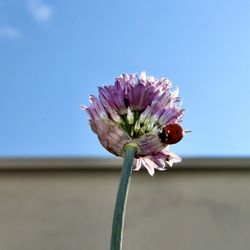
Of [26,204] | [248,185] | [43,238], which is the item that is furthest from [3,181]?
[248,185]

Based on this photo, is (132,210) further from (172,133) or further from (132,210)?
(172,133)

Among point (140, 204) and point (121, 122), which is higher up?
point (140, 204)

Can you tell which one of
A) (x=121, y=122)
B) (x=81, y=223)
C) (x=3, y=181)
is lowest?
(x=121, y=122)

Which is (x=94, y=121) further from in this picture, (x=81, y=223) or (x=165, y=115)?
(x=81, y=223)

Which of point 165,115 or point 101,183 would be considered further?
point 101,183

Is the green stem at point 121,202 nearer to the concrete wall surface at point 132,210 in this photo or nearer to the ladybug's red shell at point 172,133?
the ladybug's red shell at point 172,133

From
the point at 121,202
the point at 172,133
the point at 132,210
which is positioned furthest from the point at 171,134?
the point at 132,210
